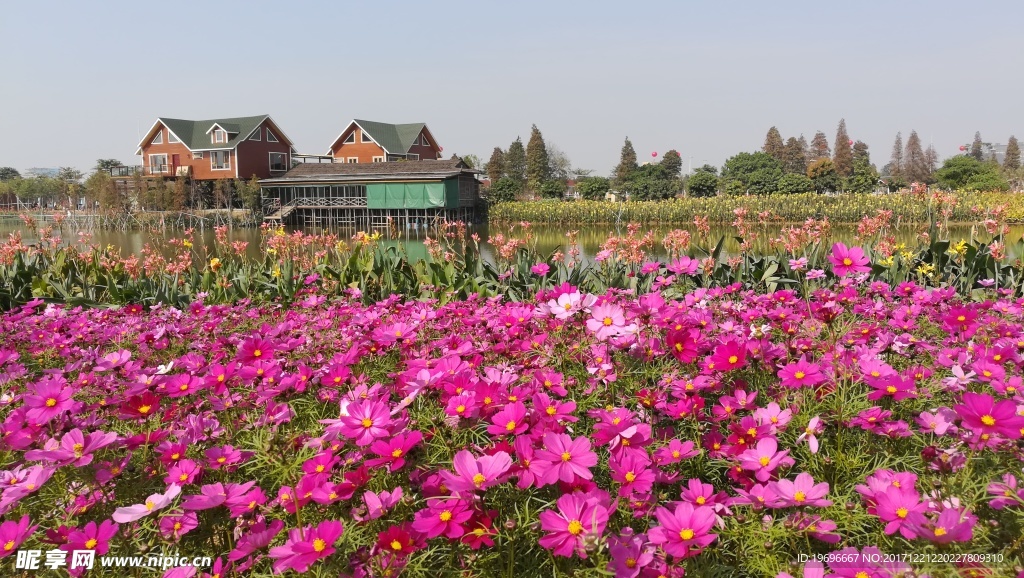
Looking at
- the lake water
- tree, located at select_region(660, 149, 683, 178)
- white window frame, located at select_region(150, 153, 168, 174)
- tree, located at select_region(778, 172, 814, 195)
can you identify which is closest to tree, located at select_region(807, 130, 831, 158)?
tree, located at select_region(660, 149, 683, 178)

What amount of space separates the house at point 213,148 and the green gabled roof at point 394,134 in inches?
202

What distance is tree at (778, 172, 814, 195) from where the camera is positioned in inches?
1473

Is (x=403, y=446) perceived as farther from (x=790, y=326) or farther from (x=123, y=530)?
(x=790, y=326)

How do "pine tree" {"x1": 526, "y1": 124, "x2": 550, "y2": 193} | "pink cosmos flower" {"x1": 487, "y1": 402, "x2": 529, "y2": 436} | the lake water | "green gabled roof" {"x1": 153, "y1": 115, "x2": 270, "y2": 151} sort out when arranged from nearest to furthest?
"pink cosmos flower" {"x1": 487, "y1": 402, "x2": 529, "y2": 436}
the lake water
"green gabled roof" {"x1": 153, "y1": 115, "x2": 270, "y2": 151}
"pine tree" {"x1": 526, "y1": 124, "x2": 550, "y2": 193}

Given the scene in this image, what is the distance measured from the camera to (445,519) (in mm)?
869

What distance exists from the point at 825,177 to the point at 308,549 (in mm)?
46032

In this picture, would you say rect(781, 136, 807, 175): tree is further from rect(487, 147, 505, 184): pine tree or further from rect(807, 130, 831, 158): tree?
rect(487, 147, 505, 184): pine tree

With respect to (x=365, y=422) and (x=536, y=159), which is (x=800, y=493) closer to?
(x=365, y=422)

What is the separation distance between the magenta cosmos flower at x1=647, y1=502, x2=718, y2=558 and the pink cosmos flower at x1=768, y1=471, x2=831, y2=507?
136 millimetres

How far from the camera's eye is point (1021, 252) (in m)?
4.79

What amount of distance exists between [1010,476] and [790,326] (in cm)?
81

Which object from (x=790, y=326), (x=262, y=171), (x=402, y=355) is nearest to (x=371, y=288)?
(x=402, y=355)

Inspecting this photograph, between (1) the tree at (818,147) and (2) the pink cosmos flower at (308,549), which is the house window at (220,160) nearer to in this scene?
(2) the pink cosmos flower at (308,549)

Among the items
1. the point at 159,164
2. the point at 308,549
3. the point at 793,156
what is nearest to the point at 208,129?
the point at 159,164
